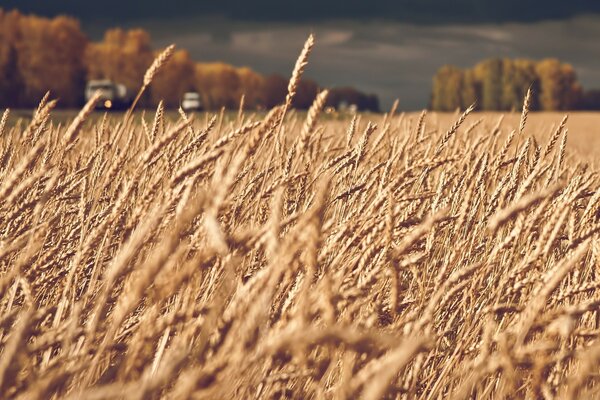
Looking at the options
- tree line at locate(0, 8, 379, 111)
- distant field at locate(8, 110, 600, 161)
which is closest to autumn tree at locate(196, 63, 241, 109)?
tree line at locate(0, 8, 379, 111)

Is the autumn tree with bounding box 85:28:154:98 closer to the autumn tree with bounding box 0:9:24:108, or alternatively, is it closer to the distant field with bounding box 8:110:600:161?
the autumn tree with bounding box 0:9:24:108

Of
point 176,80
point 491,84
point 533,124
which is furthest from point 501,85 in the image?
point 533,124

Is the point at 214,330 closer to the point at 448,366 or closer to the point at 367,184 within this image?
the point at 448,366

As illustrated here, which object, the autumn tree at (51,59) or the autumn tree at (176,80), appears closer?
the autumn tree at (51,59)

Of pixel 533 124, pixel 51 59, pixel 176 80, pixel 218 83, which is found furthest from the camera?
pixel 218 83

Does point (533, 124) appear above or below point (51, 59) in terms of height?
above

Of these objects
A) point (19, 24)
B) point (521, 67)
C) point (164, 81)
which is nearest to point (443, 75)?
point (521, 67)

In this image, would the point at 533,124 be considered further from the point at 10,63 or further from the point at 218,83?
the point at 218,83

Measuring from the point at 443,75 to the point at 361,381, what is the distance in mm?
91695

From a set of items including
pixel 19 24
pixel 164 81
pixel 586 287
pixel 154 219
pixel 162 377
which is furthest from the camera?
pixel 164 81

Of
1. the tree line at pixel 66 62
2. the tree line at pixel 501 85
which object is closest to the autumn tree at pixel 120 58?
the tree line at pixel 66 62

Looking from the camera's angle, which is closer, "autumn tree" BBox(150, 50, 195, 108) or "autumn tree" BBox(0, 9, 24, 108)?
"autumn tree" BBox(0, 9, 24, 108)

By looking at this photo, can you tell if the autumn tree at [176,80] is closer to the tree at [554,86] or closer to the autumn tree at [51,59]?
the autumn tree at [51,59]

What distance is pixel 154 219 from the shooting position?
102 centimetres
